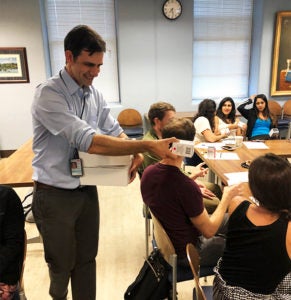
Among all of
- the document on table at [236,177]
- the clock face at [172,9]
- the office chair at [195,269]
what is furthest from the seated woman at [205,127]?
the clock face at [172,9]

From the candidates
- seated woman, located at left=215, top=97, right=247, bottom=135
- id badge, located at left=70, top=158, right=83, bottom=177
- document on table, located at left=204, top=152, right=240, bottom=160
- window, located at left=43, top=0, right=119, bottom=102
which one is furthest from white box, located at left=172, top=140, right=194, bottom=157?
window, located at left=43, top=0, right=119, bottom=102

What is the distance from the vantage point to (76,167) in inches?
52.6

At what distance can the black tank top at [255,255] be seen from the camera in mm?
1064

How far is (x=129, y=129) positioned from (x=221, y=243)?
137 inches

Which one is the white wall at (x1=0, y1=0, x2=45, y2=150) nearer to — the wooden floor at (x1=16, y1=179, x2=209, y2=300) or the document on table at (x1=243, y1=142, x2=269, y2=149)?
the wooden floor at (x1=16, y1=179, x2=209, y2=300)

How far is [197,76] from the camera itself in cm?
549

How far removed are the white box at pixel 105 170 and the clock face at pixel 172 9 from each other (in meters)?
4.16

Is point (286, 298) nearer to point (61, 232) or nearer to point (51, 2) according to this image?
point (61, 232)

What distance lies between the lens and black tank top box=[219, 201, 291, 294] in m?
1.06

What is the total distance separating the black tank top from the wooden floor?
0.95 meters

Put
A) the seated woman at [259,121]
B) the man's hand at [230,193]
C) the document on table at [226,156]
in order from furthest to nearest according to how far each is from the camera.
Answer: the seated woman at [259,121], the document on table at [226,156], the man's hand at [230,193]

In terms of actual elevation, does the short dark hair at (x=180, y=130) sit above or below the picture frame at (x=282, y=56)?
below

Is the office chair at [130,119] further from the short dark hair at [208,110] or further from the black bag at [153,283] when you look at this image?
the black bag at [153,283]

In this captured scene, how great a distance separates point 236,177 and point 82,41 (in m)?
1.46
